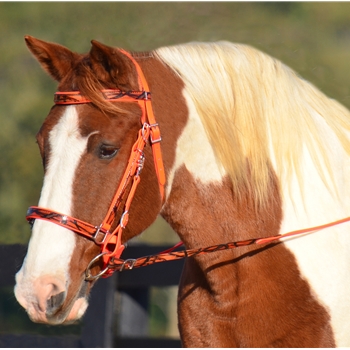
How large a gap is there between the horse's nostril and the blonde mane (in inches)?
33.4

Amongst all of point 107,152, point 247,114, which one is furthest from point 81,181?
point 247,114

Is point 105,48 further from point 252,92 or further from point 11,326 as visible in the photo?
point 11,326

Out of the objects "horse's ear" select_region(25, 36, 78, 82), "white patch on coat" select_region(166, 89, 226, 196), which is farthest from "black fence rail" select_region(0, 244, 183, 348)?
"horse's ear" select_region(25, 36, 78, 82)

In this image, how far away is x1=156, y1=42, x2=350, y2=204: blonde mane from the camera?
232 cm

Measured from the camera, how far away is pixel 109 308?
4.40 m

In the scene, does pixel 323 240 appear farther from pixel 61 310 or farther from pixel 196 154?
pixel 61 310

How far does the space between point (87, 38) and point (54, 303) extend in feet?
18.1

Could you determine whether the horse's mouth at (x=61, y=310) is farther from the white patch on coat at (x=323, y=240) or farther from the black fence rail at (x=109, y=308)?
the black fence rail at (x=109, y=308)

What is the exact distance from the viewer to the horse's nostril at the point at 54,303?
80.5 inches

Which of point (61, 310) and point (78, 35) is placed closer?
point (61, 310)

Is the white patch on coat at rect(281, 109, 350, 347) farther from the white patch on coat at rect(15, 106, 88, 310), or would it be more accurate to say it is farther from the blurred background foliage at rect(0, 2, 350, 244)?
the blurred background foliage at rect(0, 2, 350, 244)

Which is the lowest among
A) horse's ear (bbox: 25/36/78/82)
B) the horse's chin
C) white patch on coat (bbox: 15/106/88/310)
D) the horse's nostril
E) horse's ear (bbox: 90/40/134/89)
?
the horse's chin

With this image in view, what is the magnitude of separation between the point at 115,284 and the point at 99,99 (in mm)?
2615

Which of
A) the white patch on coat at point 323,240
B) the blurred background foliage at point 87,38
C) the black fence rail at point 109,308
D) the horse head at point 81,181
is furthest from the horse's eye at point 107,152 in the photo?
the blurred background foliage at point 87,38
